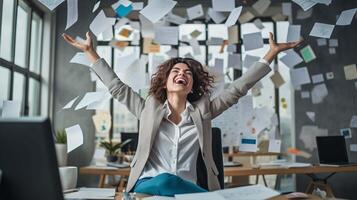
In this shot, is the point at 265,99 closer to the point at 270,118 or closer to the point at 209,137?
the point at 270,118

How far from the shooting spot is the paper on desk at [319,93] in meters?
4.61

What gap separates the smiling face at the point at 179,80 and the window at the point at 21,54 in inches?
106

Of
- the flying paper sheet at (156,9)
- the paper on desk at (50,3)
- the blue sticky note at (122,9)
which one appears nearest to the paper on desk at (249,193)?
the paper on desk at (50,3)

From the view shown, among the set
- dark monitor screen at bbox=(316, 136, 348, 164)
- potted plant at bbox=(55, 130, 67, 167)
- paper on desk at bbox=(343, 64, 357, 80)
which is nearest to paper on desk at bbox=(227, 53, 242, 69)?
dark monitor screen at bbox=(316, 136, 348, 164)

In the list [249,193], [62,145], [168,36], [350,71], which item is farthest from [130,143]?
[350,71]

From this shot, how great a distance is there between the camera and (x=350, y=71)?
A: 4410 mm

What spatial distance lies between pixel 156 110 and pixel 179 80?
18 cm

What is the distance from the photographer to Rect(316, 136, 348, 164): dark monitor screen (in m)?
3.17

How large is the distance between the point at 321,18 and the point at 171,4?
3377 millimetres

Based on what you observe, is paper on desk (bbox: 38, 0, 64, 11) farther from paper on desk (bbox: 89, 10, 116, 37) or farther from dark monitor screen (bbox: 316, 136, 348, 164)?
dark monitor screen (bbox: 316, 136, 348, 164)

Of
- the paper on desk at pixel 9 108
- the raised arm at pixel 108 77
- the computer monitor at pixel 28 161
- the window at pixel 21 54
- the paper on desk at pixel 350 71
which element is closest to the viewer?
the computer monitor at pixel 28 161

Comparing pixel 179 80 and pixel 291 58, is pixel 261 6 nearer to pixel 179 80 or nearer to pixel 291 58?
pixel 291 58

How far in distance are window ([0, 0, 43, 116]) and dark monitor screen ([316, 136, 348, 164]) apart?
331 centimetres

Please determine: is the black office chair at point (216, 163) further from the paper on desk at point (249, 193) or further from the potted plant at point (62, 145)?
the potted plant at point (62, 145)
